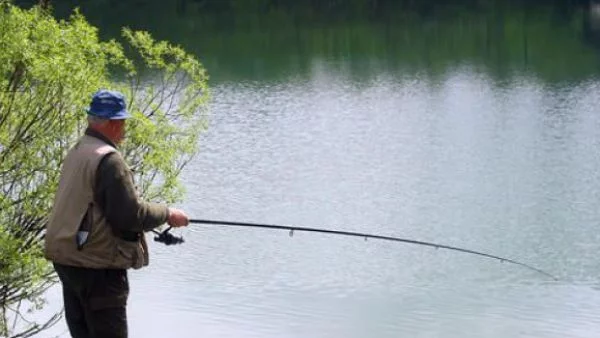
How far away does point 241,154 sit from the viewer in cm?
1706

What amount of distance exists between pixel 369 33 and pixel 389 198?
18.8 metres

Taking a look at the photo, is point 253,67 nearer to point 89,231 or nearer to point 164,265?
point 164,265

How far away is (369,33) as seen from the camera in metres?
32.8

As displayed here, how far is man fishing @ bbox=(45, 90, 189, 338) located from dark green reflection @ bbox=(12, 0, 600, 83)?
68.7 ft

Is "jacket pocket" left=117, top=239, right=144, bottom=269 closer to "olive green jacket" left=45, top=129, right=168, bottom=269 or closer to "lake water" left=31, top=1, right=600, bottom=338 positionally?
"olive green jacket" left=45, top=129, right=168, bottom=269

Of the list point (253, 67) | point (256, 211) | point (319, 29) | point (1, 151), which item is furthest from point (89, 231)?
point (319, 29)

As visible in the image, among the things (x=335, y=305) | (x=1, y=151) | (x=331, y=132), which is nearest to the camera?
(x=1, y=151)

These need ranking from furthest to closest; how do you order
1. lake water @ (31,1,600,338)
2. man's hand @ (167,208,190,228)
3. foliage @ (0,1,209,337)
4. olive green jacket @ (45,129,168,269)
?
1. lake water @ (31,1,600,338)
2. foliage @ (0,1,209,337)
3. man's hand @ (167,208,190,228)
4. olive green jacket @ (45,129,168,269)

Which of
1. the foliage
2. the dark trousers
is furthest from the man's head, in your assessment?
the foliage

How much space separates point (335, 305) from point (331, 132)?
872 centimetres

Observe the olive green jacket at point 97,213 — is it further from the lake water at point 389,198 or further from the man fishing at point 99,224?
the lake water at point 389,198

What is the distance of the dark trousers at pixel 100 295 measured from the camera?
3623 mm

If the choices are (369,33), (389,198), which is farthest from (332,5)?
(389,198)

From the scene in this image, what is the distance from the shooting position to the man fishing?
138 inches
